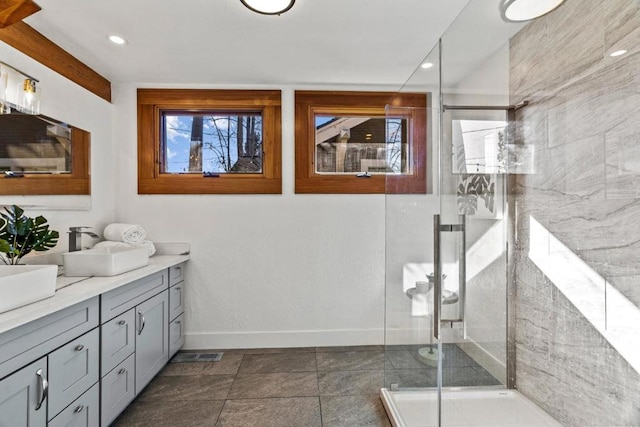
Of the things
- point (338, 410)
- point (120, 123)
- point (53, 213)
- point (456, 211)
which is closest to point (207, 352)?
point (338, 410)

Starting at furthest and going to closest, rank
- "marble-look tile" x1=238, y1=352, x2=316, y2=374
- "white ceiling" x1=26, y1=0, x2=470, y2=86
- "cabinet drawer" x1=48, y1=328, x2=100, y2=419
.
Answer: "marble-look tile" x1=238, y1=352, x2=316, y2=374 → "white ceiling" x1=26, y1=0, x2=470, y2=86 → "cabinet drawer" x1=48, y1=328, x2=100, y2=419

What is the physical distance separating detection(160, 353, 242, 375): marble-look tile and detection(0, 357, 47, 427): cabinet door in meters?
1.23

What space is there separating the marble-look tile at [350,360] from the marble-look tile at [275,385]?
7.4 inches

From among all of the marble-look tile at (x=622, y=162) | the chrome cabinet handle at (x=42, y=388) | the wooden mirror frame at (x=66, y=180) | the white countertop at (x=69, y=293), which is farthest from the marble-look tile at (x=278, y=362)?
the marble-look tile at (x=622, y=162)

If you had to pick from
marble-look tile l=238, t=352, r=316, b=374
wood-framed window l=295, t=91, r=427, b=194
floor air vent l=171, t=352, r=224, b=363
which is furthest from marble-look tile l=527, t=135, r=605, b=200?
floor air vent l=171, t=352, r=224, b=363

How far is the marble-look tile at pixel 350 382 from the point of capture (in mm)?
2262

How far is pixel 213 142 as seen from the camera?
3055 mm

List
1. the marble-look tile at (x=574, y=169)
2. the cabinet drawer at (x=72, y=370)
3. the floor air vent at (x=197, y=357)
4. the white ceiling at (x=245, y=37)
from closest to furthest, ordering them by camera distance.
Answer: the marble-look tile at (x=574, y=169) → the cabinet drawer at (x=72, y=370) → the white ceiling at (x=245, y=37) → the floor air vent at (x=197, y=357)

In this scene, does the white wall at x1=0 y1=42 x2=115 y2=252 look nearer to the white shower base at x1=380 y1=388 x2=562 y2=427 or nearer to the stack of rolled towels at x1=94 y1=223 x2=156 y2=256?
the stack of rolled towels at x1=94 y1=223 x2=156 y2=256

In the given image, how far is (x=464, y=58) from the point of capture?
1.65m

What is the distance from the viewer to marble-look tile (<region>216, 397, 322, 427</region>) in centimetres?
194

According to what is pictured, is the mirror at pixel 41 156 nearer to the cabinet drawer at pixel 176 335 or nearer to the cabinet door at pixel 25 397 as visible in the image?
the cabinet door at pixel 25 397

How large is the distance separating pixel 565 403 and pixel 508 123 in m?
1.20

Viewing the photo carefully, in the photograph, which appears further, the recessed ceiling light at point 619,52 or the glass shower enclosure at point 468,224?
the glass shower enclosure at point 468,224
